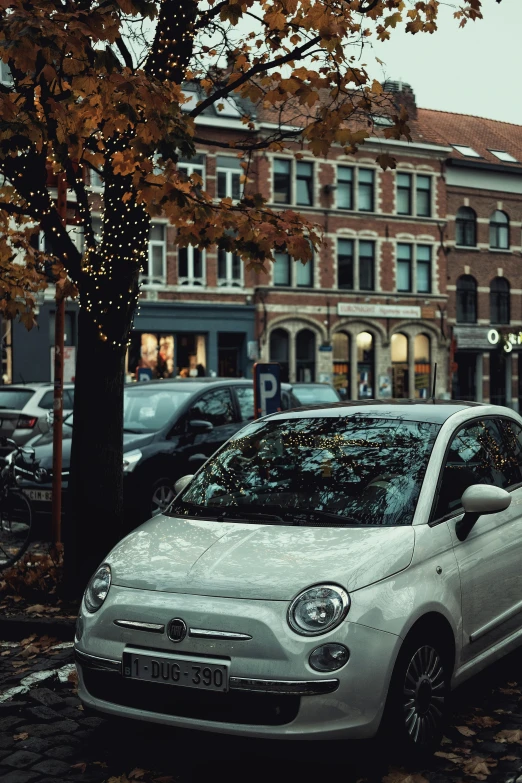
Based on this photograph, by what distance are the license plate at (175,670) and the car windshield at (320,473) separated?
0.90 m

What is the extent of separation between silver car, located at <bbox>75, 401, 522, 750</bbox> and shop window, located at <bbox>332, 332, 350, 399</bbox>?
37012 millimetres

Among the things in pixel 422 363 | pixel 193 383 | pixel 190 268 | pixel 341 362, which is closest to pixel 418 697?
pixel 193 383

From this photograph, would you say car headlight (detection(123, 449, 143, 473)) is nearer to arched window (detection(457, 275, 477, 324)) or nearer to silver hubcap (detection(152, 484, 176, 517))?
silver hubcap (detection(152, 484, 176, 517))

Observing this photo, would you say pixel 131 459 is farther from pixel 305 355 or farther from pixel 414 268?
pixel 414 268

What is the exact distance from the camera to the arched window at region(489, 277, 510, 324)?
157 feet

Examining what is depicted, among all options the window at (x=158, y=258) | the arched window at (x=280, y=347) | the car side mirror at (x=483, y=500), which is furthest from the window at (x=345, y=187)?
the car side mirror at (x=483, y=500)

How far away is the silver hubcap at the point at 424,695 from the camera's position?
4.41m

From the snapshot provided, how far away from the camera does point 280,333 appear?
41.8 m

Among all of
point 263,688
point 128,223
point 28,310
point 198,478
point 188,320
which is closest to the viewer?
point 263,688

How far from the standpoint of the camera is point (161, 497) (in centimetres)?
1171

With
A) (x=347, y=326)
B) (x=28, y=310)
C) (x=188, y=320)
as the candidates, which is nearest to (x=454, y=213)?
(x=347, y=326)

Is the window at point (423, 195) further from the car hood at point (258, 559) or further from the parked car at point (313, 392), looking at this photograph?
the car hood at point (258, 559)

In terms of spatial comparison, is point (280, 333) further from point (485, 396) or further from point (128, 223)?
point (128, 223)

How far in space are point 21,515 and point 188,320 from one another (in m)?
30.1
